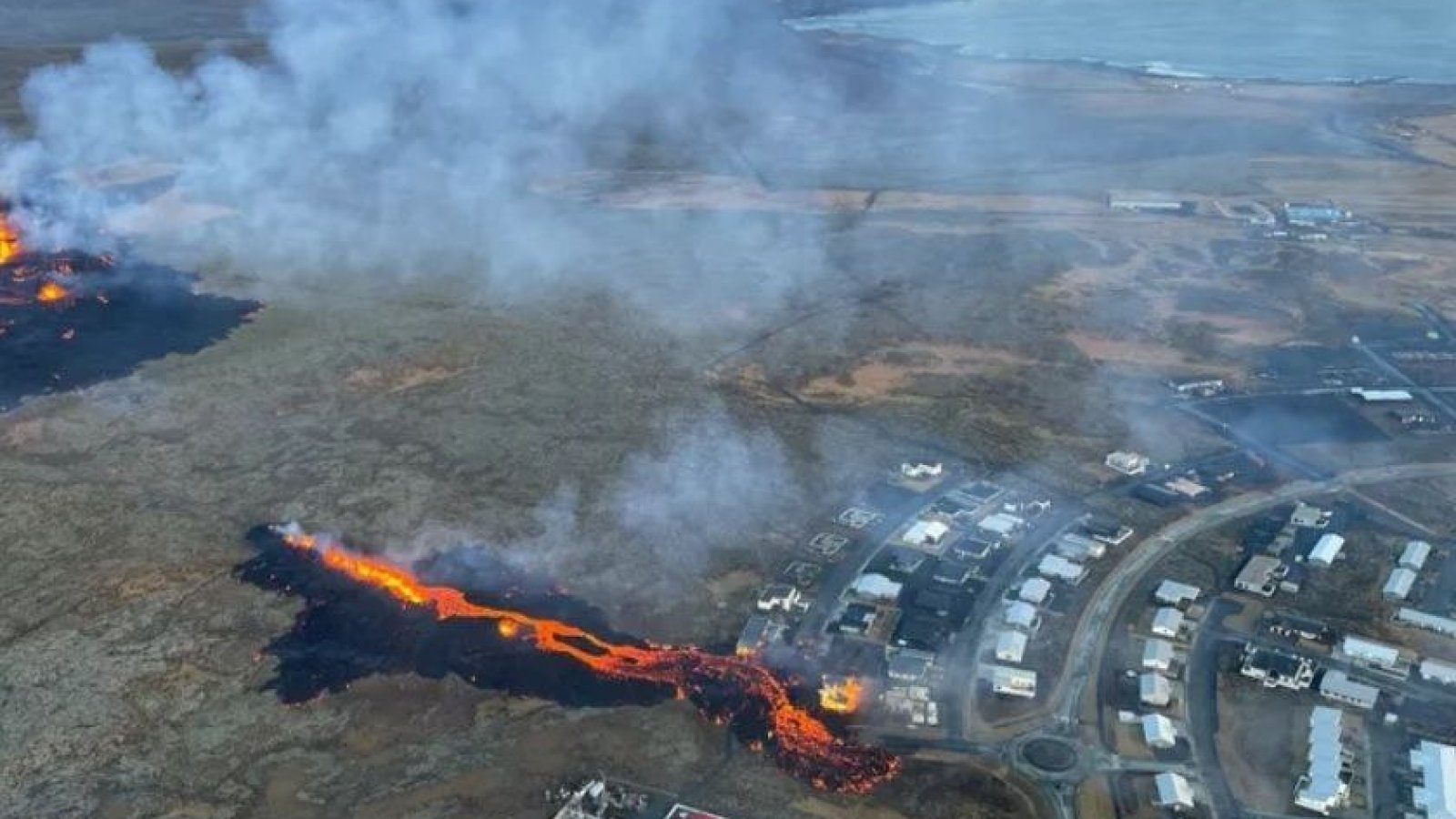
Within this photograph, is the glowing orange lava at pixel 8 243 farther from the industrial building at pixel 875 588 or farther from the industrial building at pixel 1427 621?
the industrial building at pixel 1427 621

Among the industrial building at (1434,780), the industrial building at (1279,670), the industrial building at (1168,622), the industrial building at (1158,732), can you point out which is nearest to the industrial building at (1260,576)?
the industrial building at (1168,622)

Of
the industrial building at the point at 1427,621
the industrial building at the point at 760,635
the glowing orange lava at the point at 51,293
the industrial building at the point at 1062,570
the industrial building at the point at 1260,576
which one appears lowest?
the industrial building at the point at 1427,621

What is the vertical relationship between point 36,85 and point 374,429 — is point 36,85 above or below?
above

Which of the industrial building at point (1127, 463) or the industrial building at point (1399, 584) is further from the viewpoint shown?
the industrial building at point (1127, 463)

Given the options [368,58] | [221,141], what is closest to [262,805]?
[221,141]

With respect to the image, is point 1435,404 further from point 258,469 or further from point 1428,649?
point 258,469

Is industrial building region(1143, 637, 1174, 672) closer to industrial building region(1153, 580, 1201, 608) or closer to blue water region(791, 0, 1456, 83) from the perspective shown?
industrial building region(1153, 580, 1201, 608)
